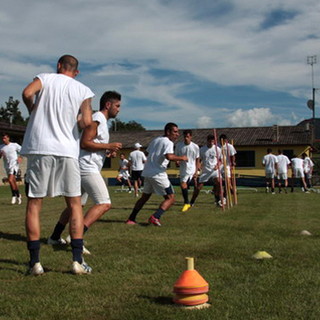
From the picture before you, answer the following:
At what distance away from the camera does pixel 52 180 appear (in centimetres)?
459

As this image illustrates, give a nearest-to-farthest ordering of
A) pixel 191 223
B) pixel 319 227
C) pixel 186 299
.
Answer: pixel 186 299 < pixel 319 227 < pixel 191 223

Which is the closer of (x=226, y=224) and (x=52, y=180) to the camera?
(x=52, y=180)

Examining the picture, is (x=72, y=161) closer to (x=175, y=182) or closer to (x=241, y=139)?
(x=175, y=182)

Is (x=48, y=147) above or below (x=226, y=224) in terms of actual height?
above

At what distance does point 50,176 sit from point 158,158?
4.35 metres

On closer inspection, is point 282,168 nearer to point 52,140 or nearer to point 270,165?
point 270,165

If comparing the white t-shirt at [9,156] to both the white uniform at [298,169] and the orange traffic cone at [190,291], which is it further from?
the white uniform at [298,169]

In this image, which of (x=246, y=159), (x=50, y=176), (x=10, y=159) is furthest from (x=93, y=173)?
(x=246, y=159)

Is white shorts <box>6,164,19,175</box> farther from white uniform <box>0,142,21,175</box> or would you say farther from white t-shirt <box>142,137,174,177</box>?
white t-shirt <box>142,137,174,177</box>

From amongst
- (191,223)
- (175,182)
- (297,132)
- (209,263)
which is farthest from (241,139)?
(209,263)

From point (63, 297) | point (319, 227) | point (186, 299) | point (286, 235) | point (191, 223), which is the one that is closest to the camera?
point (186, 299)

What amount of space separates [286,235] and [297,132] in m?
40.7

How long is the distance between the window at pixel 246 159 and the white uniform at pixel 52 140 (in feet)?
135

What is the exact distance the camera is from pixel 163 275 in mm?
4465
